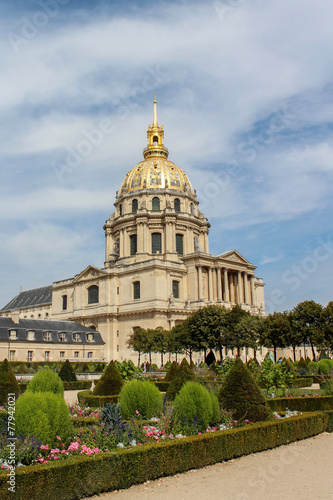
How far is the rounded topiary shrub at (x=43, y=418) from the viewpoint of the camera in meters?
8.41

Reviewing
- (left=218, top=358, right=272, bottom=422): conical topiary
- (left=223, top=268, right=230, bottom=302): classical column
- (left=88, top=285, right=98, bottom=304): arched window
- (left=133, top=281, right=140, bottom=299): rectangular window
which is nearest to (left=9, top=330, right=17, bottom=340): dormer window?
(left=88, top=285, right=98, bottom=304): arched window

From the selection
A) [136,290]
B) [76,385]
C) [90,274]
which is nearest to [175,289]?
[136,290]

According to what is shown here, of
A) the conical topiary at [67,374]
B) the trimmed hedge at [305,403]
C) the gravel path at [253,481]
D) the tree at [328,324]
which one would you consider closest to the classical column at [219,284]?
the tree at [328,324]

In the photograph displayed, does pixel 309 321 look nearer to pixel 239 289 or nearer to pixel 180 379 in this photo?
pixel 239 289

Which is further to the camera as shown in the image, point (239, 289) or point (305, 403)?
point (239, 289)

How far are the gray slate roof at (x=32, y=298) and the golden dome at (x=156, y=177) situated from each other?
81.4ft

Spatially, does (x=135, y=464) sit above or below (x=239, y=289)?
below

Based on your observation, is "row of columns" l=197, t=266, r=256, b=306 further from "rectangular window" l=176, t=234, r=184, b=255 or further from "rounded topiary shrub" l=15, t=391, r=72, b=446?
"rounded topiary shrub" l=15, t=391, r=72, b=446

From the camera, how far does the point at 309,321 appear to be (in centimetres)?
4291

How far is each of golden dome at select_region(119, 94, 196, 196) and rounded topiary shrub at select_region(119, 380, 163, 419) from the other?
54848mm

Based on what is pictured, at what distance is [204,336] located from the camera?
40.8m

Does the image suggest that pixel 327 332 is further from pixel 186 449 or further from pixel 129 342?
pixel 186 449

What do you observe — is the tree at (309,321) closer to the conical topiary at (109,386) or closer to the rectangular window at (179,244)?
the rectangular window at (179,244)

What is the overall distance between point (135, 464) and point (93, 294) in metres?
54.5
